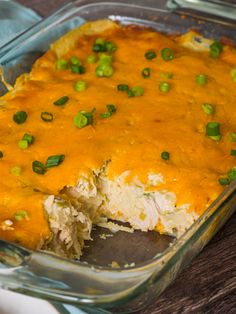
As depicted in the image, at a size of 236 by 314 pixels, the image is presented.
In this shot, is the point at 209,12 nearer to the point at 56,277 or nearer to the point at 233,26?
the point at 233,26

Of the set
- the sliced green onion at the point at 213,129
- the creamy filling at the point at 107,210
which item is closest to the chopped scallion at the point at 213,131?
the sliced green onion at the point at 213,129

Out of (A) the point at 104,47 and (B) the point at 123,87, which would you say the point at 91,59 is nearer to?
(A) the point at 104,47

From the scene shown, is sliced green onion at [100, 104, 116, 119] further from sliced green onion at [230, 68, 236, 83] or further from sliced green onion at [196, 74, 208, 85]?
sliced green onion at [230, 68, 236, 83]

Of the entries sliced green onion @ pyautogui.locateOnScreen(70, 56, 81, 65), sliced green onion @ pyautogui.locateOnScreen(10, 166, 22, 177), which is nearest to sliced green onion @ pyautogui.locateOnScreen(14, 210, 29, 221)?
sliced green onion @ pyautogui.locateOnScreen(10, 166, 22, 177)

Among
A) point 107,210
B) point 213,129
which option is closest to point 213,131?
point 213,129

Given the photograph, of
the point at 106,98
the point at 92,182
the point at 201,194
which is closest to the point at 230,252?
the point at 201,194
